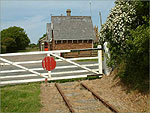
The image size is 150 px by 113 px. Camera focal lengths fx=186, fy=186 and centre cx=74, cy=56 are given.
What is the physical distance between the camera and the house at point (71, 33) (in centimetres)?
3091

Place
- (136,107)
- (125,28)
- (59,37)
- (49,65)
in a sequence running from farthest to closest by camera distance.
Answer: (59,37), (49,65), (125,28), (136,107)

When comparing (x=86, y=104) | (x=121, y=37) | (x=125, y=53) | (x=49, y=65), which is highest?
(x=121, y=37)

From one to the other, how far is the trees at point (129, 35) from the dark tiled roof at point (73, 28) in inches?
916

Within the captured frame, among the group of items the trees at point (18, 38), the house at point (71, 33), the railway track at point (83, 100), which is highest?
the house at point (71, 33)

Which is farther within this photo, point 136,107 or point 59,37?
point 59,37

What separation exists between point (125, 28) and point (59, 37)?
24008mm

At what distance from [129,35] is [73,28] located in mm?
25562

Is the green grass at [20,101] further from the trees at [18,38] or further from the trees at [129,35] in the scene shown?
the trees at [129,35]

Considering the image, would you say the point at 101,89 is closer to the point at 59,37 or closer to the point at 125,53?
the point at 125,53

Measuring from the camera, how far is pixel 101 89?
742cm

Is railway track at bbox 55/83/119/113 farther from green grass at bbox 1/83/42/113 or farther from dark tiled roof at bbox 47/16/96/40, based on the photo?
dark tiled roof at bbox 47/16/96/40

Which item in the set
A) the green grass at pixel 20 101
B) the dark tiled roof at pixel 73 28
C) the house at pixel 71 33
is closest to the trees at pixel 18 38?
the green grass at pixel 20 101

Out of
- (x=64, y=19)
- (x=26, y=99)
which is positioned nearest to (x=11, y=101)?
(x=26, y=99)

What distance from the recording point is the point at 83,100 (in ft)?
20.3
